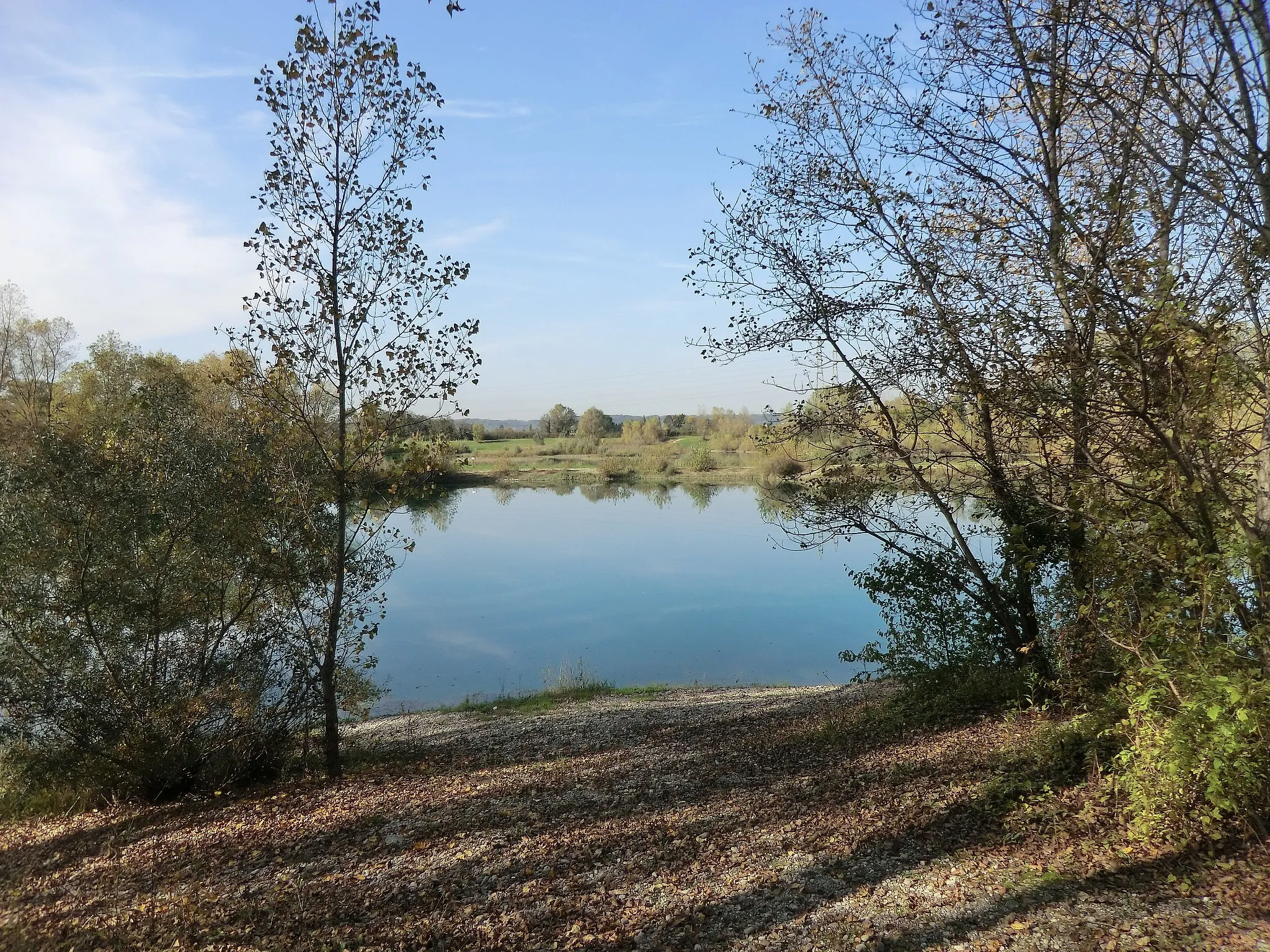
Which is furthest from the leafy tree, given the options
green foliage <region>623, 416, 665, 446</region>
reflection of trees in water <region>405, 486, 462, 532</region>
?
green foliage <region>623, 416, 665, 446</region>

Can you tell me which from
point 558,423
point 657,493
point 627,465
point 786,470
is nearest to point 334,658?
point 786,470

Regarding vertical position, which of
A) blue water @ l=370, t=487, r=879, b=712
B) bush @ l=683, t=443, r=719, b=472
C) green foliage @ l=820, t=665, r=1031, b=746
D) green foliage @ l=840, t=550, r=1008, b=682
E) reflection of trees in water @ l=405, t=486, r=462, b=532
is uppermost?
bush @ l=683, t=443, r=719, b=472

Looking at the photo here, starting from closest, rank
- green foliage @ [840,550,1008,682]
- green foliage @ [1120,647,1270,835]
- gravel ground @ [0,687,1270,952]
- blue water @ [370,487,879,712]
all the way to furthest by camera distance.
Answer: green foliage @ [1120,647,1270,835] → gravel ground @ [0,687,1270,952] → green foliage @ [840,550,1008,682] → blue water @ [370,487,879,712]

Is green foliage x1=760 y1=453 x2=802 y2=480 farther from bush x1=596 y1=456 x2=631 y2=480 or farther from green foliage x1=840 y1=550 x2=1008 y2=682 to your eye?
bush x1=596 y1=456 x2=631 y2=480

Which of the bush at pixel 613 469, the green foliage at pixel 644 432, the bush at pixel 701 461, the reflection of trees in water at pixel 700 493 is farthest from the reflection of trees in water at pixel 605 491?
the green foliage at pixel 644 432

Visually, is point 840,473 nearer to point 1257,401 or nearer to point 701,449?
point 1257,401

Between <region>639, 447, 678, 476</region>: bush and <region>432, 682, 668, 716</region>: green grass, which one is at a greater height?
<region>639, 447, 678, 476</region>: bush

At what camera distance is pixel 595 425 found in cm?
7562

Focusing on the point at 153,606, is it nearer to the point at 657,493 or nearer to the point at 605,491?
the point at 657,493

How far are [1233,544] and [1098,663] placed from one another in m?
1.75

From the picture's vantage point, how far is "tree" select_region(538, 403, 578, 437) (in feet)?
271

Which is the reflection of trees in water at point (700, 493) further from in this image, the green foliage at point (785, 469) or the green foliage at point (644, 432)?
the green foliage at point (785, 469)

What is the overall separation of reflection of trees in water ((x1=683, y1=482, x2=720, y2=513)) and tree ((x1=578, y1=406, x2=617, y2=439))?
81.0ft

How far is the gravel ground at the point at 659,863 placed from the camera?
3381mm
